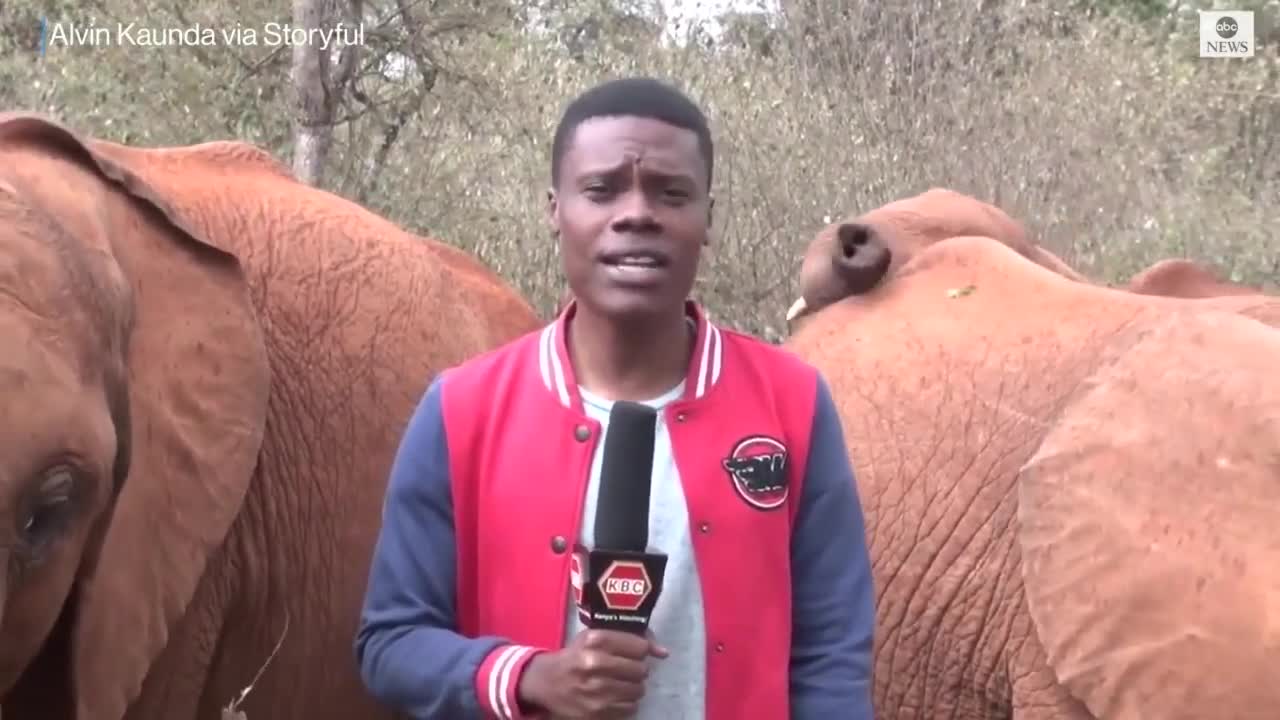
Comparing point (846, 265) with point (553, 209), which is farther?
point (846, 265)

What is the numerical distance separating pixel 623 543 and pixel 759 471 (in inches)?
14.1

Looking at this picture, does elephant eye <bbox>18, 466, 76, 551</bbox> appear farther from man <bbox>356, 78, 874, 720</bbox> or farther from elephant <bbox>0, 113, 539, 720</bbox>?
man <bbox>356, 78, 874, 720</bbox>

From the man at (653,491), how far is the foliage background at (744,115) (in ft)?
16.9

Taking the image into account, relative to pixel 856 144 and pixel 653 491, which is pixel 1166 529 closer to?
pixel 653 491

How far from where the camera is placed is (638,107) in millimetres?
1968

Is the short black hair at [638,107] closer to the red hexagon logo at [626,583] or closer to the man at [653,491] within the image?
the man at [653,491]

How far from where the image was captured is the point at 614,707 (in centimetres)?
173

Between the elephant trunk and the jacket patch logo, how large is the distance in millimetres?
2525

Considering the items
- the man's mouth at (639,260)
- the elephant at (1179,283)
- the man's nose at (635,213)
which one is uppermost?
the elephant at (1179,283)

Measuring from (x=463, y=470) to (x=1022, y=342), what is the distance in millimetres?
2160

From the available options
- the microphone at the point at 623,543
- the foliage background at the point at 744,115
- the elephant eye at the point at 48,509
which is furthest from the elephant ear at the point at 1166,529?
the foliage background at the point at 744,115

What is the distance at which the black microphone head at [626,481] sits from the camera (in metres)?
1.65

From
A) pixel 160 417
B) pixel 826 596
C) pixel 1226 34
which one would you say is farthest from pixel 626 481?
pixel 1226 34

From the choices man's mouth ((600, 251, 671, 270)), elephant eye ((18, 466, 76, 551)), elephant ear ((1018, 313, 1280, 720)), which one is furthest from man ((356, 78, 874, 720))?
elephant ear ((1018, 313, 1280, 720))
